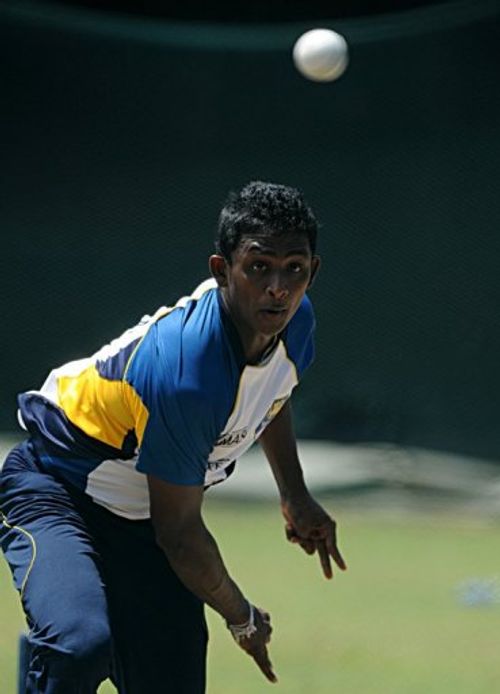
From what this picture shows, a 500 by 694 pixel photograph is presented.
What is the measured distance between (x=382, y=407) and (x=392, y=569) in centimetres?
273

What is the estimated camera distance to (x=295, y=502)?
13.3ft

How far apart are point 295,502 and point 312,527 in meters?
0.08

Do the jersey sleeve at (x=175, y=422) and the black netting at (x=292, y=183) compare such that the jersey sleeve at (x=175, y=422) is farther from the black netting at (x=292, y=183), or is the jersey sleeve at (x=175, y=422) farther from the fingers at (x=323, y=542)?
the black netting at (x=292, y=183)

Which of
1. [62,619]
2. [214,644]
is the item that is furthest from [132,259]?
[62,619]

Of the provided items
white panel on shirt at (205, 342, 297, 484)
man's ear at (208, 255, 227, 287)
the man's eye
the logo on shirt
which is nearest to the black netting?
white panel on shirt at (205, 342, 297, 484)

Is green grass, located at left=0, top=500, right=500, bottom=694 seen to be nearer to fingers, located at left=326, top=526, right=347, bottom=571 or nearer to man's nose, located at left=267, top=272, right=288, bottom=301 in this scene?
fingers, located at left=326, top=526, right=347, bottom=571

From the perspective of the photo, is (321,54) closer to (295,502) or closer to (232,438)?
(295,502)

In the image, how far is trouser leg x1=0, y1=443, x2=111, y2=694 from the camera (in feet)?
10.8

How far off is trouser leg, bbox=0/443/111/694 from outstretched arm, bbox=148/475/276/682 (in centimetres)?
19

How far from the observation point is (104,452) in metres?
3.69

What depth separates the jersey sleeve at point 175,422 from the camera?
335 cm

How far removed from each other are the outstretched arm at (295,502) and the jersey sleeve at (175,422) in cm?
65

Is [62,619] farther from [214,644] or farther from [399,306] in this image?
[399,306]

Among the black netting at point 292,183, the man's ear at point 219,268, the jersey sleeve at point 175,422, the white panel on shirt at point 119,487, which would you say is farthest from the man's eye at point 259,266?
the black netting at point 292,183
